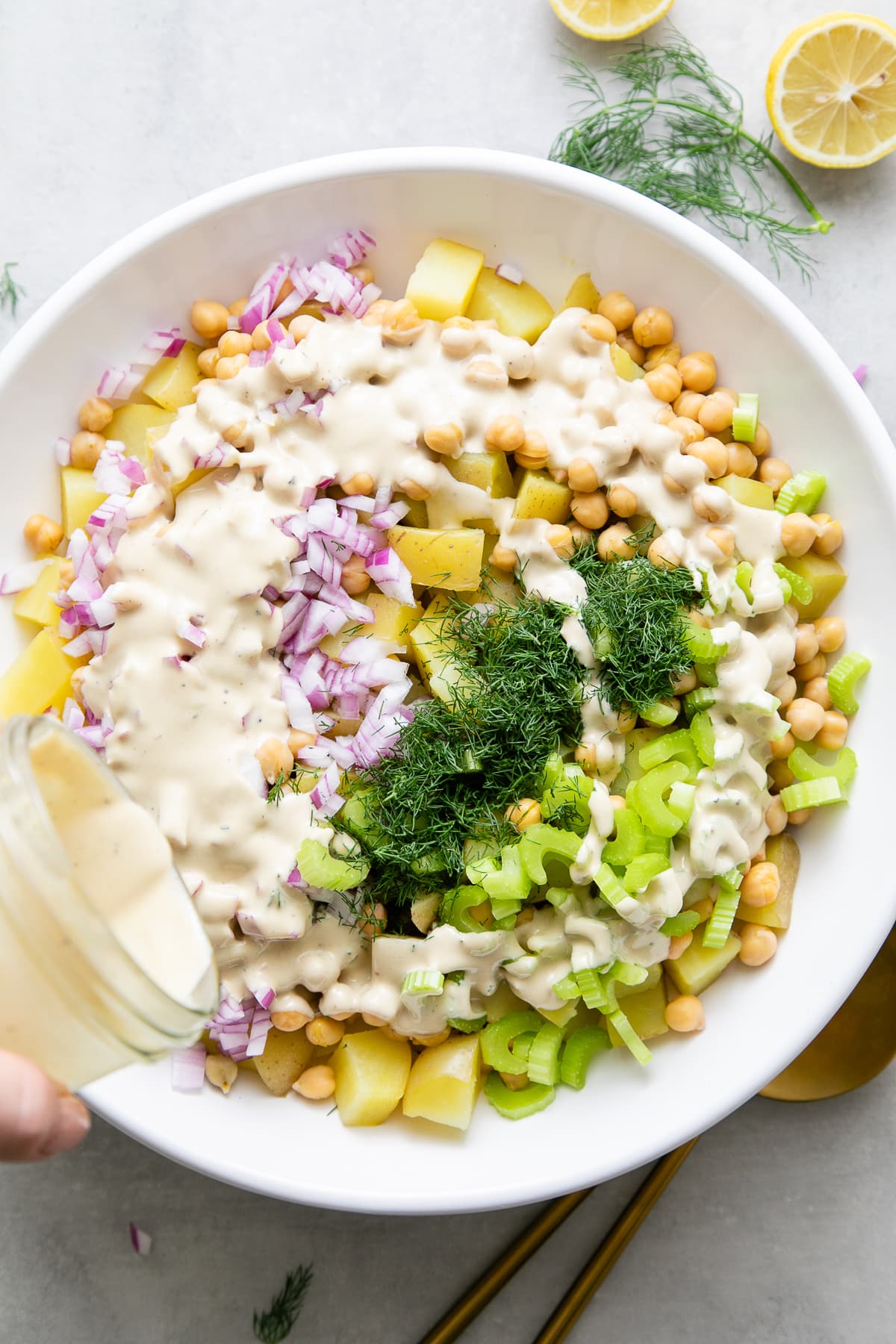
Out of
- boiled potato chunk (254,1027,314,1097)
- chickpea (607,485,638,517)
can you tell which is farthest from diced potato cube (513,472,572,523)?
boiled potato chunk (254,1027,314,1097)

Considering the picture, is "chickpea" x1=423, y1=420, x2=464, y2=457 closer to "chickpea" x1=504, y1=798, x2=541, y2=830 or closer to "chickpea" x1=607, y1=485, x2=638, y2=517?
"chickpea" x1=607, y1=485, x2=638, y2=517

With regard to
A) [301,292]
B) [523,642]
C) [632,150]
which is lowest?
[523,642]

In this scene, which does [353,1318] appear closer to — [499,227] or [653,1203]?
[653,1203]

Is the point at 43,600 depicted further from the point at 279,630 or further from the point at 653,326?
the point at 653,326

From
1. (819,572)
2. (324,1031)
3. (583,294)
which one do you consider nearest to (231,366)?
(583,294)

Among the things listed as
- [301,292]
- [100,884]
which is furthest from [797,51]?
[100,884]

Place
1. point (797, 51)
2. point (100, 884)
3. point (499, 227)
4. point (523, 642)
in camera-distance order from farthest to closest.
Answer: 1. point (797, 51)
2. point (499, 227)
3. point (523, 642)
4. point (100, 884)

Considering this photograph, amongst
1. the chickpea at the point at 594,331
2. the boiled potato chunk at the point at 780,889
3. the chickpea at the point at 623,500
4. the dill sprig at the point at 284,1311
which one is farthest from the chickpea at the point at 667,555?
the dill sprig at the point at 284,1311
